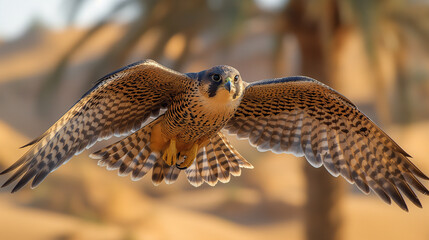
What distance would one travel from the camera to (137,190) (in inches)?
619

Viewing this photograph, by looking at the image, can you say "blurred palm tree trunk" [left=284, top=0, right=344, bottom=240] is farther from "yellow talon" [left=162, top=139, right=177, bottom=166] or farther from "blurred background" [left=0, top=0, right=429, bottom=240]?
"yellow talon" [left=162, top=139, right=177, bottom=166]

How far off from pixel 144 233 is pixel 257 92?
8.93 metres

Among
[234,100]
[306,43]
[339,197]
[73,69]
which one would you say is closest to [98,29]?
[306,43]

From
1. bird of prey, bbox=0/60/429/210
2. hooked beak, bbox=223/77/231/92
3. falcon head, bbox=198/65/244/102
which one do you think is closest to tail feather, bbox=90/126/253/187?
bird of prey, bbox=0/60/429/210

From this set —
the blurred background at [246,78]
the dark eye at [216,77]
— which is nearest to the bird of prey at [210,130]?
the dark eye at [216,77]

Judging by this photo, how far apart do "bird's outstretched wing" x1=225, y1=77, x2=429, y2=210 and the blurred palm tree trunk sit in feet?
12.1

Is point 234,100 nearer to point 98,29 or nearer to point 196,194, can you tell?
point 98,29

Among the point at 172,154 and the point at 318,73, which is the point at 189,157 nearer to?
the point at 172,154

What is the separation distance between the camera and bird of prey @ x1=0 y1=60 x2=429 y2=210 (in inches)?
109

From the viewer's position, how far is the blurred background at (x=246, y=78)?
760cm

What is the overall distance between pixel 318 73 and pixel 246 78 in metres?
16.4

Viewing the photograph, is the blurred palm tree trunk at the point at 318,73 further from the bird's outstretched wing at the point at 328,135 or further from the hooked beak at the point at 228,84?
the hooked beak at the point at 228,84

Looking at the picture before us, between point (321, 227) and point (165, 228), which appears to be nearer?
point (321, 227)

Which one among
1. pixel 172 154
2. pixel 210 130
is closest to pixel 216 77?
pixel 210 130
